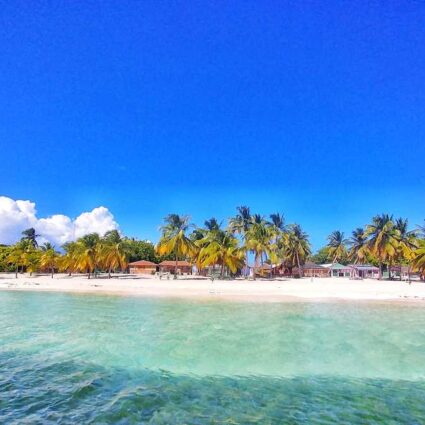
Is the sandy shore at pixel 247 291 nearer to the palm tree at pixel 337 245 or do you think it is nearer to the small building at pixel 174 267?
the small building at pixel 174 267

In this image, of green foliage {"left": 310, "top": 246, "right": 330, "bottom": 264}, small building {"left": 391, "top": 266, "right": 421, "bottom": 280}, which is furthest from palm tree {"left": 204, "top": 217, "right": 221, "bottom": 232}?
green foliage {"left": 310, "top": 246, "right": 330, "bottom": 264}

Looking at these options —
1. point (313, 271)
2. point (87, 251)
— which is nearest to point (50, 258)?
point (87, 251)

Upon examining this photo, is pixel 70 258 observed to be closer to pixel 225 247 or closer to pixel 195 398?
pixel 225 247

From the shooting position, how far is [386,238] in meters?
51.2

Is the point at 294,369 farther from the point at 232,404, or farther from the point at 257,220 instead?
the point at 257,220

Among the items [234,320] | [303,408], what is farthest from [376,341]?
[303,408]

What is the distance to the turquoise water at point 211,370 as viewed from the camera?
19.6 feet

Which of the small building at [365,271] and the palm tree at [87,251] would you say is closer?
the palm tree at [87,251]

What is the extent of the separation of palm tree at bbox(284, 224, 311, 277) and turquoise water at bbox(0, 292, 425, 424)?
43.6m

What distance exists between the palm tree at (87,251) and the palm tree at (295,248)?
28.1 metres

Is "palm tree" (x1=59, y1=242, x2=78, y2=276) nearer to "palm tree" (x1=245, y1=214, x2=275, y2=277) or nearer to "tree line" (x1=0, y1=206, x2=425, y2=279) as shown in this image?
"tree line" (x1=0, y1=206, x2=425, y2=279)

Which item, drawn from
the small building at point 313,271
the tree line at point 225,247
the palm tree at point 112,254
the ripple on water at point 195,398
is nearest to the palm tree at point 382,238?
the tree line at point 225,247

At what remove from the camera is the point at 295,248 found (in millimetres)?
61344

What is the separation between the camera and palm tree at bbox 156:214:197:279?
4816cm
